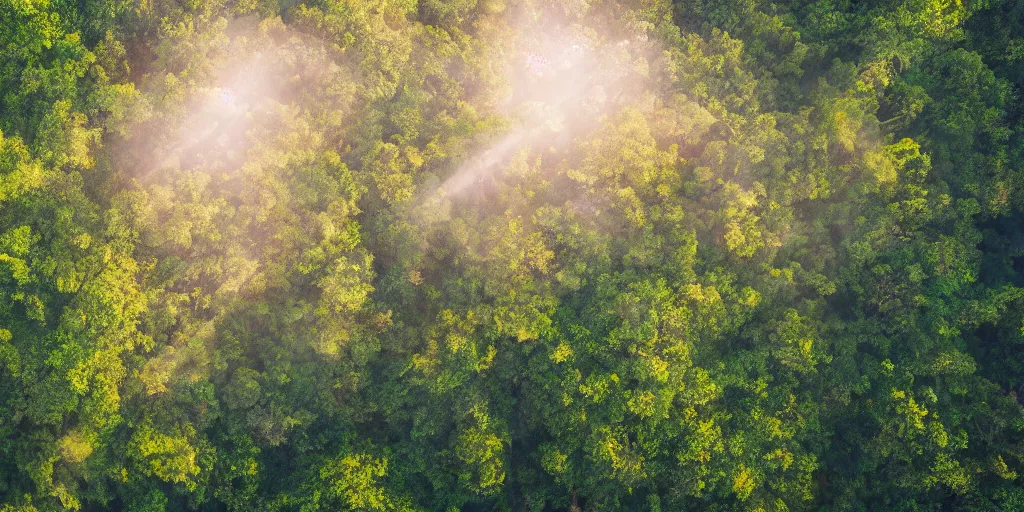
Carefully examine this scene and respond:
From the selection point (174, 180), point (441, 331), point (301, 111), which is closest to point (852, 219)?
point (441, 331)

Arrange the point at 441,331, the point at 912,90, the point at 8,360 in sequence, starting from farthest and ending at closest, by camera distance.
A: the point at 912,90
the point at 441,331
the point at 8,360

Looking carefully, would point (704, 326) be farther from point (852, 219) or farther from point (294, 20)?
point (294, 20)

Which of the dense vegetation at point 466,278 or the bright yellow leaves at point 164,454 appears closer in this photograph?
the bright yellow leaves at point 164,454

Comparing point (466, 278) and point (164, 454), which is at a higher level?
point (466, 278)

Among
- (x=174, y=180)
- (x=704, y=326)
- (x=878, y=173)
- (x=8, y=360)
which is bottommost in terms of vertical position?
(x=8, y=360)

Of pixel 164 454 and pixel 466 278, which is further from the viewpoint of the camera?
pixel 466 278

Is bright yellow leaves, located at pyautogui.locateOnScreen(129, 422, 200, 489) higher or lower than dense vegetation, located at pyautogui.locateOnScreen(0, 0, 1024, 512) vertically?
lower

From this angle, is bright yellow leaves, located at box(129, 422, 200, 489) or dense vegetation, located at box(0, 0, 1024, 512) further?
dense vegetation, located at box(0, 0, 1024, 512)

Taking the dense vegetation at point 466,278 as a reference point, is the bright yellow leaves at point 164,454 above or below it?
below
